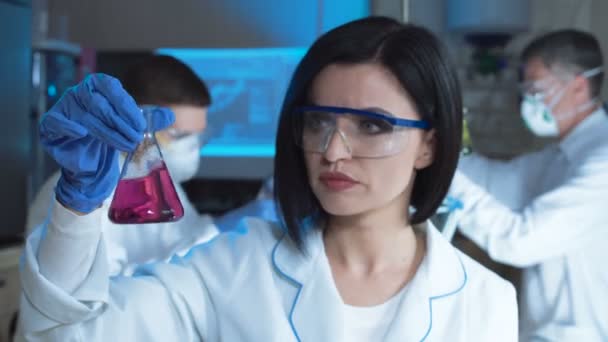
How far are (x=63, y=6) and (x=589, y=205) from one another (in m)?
2.70

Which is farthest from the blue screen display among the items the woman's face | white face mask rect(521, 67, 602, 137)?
the woman's face

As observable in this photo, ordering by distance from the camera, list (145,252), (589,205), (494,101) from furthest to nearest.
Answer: (494,101) → (589,205) → (145,252)

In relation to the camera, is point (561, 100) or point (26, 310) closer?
point (26, 310)

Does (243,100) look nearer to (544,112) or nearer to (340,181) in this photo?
(544,112)

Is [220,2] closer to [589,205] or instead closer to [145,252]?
[145,252]

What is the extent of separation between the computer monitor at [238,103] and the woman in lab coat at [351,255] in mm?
2186

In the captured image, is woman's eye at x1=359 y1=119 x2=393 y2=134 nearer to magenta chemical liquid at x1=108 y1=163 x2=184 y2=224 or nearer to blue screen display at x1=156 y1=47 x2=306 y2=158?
magenta chemical liquid at x1=108 y1=163 x2=184 y2=224

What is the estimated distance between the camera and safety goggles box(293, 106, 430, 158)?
4.00ft

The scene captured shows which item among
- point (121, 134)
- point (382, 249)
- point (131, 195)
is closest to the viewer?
point (121, 134)

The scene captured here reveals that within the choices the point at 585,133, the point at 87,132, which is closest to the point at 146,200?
the point at 87,132

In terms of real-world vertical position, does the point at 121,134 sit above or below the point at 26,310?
above

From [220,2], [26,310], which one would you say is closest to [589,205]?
[26,310]

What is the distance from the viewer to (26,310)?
101 centimetres

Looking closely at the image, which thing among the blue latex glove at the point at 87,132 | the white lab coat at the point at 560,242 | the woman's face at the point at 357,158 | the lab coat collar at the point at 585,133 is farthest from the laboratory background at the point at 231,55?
the blue latex glove at the point at 87,132
